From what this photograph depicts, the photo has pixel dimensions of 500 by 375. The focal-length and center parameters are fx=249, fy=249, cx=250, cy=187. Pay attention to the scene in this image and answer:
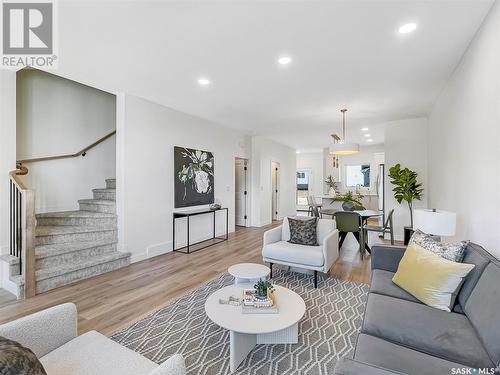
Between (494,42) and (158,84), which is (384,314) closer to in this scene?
(494,42)

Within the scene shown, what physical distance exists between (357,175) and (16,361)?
10.4m

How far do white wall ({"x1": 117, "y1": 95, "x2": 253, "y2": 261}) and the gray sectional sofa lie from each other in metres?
3.65

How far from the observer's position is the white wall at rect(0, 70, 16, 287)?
9.91 feet

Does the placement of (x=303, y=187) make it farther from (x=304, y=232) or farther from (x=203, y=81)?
(x=203, y=81)

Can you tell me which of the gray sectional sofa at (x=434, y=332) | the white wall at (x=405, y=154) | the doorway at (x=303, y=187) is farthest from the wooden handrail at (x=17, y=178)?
the doorway at (x=303, y=187)

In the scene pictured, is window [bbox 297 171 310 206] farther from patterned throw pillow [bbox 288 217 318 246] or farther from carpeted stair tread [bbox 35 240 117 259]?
carpeted stair tread [bbox 35 240 117 259]

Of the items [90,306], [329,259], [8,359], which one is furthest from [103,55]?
[329,259]

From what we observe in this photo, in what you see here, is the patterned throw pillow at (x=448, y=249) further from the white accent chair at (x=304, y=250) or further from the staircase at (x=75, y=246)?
the staircase at (x=75, y=246)

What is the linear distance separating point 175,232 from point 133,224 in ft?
3.06

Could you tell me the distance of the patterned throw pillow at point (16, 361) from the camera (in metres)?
0.80

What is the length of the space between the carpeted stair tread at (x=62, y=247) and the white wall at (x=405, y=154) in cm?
590

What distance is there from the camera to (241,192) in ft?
25.1

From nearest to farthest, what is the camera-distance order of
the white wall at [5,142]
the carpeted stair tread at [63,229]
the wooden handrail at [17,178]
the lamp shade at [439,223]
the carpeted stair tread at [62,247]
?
1. the lamp shade at [439,223]
2. the wooden handrail at [17,178]
3. the white wall at [5,142]
4. the carpeted stair tread at [62,247]
5. the carpeted stair tread at [63,229]

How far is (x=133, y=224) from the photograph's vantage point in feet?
13.6
